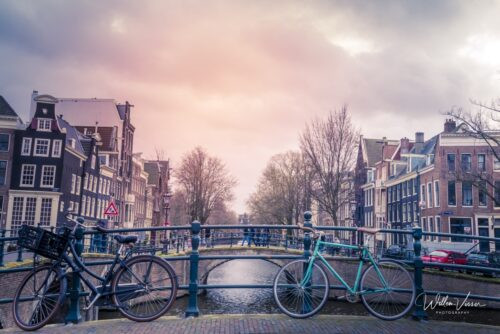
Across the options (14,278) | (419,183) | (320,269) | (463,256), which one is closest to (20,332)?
(320,269)

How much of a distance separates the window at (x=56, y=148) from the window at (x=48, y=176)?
1087 millimetres

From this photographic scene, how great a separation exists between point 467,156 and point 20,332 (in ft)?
123

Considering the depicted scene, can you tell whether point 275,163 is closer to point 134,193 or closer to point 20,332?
point 134,193

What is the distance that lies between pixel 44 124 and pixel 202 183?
18053 millimetres

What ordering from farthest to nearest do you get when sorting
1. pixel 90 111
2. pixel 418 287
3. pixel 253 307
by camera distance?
pixel 90 111 → pixel 253 307 → pixel 418 287

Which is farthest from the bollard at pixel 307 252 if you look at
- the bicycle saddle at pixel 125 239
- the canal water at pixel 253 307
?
the canal water at pixel 253 307

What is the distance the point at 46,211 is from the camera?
3491 centimetres

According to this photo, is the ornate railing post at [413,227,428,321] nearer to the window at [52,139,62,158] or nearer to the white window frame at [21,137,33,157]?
the window at [52,139,62,158]

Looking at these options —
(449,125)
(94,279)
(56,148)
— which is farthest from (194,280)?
(449,125)

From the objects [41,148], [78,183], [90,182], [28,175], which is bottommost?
[78,183]

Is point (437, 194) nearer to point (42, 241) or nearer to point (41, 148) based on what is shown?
point (41, 148)

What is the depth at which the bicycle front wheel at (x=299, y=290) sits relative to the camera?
201 inches

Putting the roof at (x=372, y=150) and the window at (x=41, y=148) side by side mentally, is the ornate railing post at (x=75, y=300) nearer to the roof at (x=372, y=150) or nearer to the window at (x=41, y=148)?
the window at (x=41, y=148)

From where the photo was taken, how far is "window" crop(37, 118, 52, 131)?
3566 centimetres
